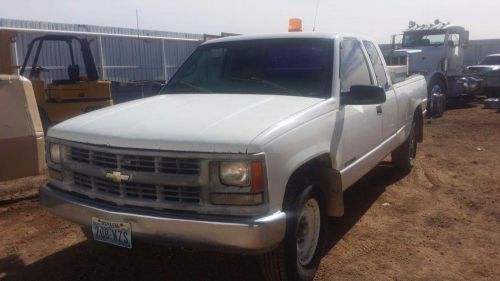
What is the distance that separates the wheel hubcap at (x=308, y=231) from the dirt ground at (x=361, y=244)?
241 mm

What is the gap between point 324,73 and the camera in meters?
3.99

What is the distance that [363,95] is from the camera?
152 inches

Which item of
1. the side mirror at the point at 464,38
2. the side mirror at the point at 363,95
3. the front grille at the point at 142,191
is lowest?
the front grille at the point at 142,191

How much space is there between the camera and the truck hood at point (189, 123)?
111 inches

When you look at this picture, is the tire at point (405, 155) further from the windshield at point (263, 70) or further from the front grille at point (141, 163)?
the front grille at point (141, 163)

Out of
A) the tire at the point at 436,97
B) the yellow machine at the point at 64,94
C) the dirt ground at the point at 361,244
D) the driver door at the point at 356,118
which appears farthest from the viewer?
the tire at the point at 436,97

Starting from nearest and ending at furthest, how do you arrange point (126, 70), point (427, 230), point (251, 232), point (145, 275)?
point (251, 232) → point (145, 275) → point (427, 230) → point (126, 70)

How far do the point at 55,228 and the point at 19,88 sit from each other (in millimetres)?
1494

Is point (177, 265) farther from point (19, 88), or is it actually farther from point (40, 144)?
point (19, 88)

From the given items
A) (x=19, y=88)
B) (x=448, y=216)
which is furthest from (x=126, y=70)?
(x=448, y=216)

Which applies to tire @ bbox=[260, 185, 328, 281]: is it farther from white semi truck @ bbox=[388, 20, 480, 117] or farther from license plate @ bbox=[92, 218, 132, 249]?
white semi truck @ bbox=[388, 20, 480, 117]

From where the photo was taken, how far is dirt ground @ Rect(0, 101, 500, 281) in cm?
373

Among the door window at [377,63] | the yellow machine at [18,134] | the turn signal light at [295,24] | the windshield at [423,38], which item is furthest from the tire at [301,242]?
the windshield at [423,38]

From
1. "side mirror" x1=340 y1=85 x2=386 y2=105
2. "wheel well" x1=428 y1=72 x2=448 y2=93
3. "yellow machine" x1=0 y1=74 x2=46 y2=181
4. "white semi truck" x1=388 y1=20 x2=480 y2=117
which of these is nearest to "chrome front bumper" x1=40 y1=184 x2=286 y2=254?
"side mirror" x1=340 y1=85 x2=386 y2=105
